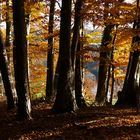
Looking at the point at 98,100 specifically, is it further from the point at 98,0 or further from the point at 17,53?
the point at 17,53

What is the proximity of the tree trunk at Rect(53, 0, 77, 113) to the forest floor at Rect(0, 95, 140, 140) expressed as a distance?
442mm

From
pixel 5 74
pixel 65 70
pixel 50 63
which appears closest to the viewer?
pixel 65 70

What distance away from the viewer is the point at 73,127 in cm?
1238

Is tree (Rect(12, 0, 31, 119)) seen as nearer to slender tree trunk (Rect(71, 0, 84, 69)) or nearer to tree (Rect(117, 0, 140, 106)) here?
slender tree trunk (Rect(71, 0, 84, 69))

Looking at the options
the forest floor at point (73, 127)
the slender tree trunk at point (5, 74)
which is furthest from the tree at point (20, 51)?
the slender tree trunk at point (5, 74)

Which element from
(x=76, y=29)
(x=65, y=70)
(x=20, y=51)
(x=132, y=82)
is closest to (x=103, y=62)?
(x=132, y=82)

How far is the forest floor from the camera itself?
11.5 m

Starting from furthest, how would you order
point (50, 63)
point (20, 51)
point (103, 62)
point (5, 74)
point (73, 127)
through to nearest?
point (103, 62) < point (50, 63) < point (5, 74) < point (20, 51) < point (73, 127)

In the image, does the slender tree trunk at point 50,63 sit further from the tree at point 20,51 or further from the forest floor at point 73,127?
the tree at point 20,51

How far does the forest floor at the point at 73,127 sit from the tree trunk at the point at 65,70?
0.44 m

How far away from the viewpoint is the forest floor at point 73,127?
11.5 m

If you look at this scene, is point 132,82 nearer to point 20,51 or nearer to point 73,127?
point 73,127

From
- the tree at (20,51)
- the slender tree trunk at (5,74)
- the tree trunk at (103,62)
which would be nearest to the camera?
the tree at (20,51)

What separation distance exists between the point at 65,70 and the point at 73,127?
8.56ft
